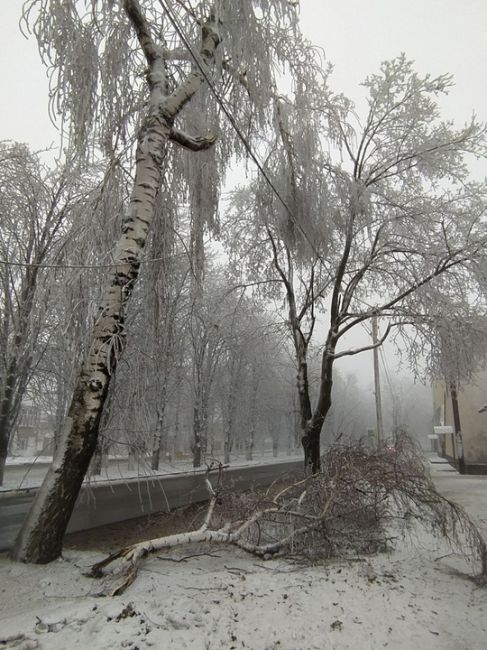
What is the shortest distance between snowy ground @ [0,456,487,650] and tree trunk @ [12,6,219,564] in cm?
34

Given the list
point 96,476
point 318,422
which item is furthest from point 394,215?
point 96,476

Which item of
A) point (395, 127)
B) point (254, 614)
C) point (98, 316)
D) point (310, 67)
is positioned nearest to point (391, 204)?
point (395, 127)

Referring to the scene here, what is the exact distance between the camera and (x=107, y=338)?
4160mm

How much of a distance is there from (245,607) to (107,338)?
2.66m

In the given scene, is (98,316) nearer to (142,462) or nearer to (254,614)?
(142,462)

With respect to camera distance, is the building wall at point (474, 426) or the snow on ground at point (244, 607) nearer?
the snow on ground at point (244, 607)

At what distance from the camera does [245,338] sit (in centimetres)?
1268

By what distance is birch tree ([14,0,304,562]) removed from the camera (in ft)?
13.0

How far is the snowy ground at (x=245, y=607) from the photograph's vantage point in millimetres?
2510

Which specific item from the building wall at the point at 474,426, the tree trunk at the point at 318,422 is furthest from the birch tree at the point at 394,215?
the building wall at the point at 474,426

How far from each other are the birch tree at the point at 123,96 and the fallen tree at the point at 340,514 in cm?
109

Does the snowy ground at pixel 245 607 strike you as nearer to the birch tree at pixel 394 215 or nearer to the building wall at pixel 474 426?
the birch tree at pixel 394 215

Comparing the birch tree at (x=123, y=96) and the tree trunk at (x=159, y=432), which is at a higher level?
the birch tree at (x=123, y=96)

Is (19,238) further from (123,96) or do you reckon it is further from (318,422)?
(318,422)
